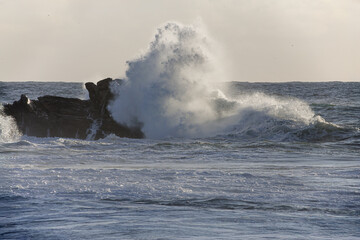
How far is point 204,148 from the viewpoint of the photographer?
1659 cm

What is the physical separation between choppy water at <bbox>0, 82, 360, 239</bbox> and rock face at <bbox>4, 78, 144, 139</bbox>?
3.08 m

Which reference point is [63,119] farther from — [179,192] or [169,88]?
[179,192]

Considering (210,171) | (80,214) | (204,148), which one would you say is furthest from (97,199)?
(204,148)

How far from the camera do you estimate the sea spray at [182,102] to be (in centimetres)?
2288

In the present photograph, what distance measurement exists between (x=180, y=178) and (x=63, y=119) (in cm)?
1073

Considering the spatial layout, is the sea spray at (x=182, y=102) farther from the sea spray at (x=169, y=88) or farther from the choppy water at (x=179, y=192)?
the choppy water at (x=179, y=192)

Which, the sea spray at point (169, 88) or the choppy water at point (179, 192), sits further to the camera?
the sea spray at point (169, 88)

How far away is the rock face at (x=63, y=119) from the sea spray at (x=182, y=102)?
0.84 meters

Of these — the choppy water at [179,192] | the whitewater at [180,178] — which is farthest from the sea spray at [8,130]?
the choppy water at [179,192]

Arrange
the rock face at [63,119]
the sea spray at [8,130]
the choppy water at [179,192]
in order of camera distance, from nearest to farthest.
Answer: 1. the choppy water at [179,192]
2. the sea spray at [8,130]
3. the rock face at [63,119]

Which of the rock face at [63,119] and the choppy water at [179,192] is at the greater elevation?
the rock face at [63,119]

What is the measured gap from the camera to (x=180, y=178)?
406 inches

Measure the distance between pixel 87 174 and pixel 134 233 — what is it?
14.9 ft

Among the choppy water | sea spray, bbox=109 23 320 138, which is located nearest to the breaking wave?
sea spray, bbox=109 23 320 138
